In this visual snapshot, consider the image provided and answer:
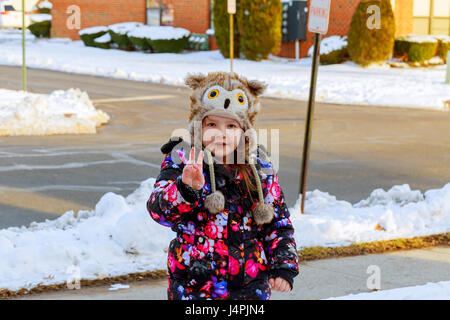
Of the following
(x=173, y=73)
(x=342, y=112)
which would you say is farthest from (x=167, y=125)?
(x=173, y=73)

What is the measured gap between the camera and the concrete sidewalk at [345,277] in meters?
5.13

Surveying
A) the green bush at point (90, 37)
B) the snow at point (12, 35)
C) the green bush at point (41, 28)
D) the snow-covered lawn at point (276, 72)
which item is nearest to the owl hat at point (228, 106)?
the snow-covered lawn at point (276, 72)

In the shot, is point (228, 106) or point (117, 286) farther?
point (117, 286)

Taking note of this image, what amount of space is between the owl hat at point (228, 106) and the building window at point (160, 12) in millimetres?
35141

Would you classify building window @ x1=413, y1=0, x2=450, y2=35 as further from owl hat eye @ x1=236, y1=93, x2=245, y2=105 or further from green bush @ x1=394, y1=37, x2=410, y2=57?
owl hat eye @ x1=236, y1=93, x2=245, y2=105

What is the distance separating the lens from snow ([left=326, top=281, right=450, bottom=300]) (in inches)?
188

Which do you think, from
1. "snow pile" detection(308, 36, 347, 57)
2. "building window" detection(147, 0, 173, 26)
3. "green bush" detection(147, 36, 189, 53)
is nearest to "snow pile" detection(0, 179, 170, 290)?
"snow pile" detection(308, 36, 347, 57)

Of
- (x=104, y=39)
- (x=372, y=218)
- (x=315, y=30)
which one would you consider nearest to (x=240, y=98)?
(x=372, y=218)

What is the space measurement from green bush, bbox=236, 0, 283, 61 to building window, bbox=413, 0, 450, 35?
557cm

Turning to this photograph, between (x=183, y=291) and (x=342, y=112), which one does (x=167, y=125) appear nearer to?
(x=342, y=112)

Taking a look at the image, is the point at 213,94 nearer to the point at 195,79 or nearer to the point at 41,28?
the point at 195,79

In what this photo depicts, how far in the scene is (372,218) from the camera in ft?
23.2

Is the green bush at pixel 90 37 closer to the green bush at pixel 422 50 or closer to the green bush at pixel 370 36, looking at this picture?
the green bush at pixel 370 36

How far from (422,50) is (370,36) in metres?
2.54
